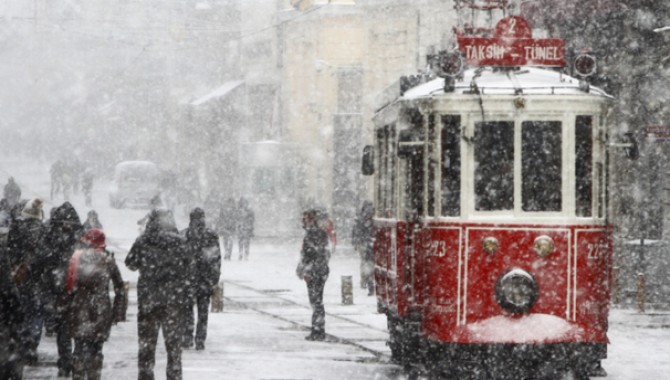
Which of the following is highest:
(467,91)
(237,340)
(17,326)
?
(467,91)

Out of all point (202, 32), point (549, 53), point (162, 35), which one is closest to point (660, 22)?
point (549, 53)

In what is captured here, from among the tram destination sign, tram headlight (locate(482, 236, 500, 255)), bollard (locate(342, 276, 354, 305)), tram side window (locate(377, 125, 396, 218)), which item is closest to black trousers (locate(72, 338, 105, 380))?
tram headlight (locate(482, 236, 500, 255))

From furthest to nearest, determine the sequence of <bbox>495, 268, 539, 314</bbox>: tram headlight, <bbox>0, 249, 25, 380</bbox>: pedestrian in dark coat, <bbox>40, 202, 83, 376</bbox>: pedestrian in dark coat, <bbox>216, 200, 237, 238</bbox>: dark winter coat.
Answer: <bbox>216, 200, 237, 238</bbox>: dark winter coat → <bbox>40, 202, 83, 376</bbox>: pedestrian in dark coat → <bbox>495, 268, 539, 314</bbox>: tram headlight → <bbox>0, 249, 25, 380</bbox>: pedestrian in dark coat

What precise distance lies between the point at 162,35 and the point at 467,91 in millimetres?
66875

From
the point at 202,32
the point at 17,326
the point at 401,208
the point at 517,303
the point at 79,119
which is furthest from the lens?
the point at 79,119

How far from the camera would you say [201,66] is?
7456cm

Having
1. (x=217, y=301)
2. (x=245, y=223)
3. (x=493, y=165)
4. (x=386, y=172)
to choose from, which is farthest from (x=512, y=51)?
(x=245, y=223)

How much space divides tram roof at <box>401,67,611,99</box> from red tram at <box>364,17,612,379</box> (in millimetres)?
19

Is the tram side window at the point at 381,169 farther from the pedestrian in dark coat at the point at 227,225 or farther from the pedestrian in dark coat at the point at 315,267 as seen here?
the pedestrian in dark coat at the point at 227,225

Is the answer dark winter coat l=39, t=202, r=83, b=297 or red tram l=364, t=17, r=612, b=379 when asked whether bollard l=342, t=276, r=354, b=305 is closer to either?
dark winter coat l=39, t=202, r=83, b=297

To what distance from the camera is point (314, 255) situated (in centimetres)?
1894

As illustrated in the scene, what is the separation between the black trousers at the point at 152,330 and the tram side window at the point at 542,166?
3457mm

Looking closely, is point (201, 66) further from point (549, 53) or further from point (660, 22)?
point (549, 53)

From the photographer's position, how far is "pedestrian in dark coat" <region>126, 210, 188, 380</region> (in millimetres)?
13195
